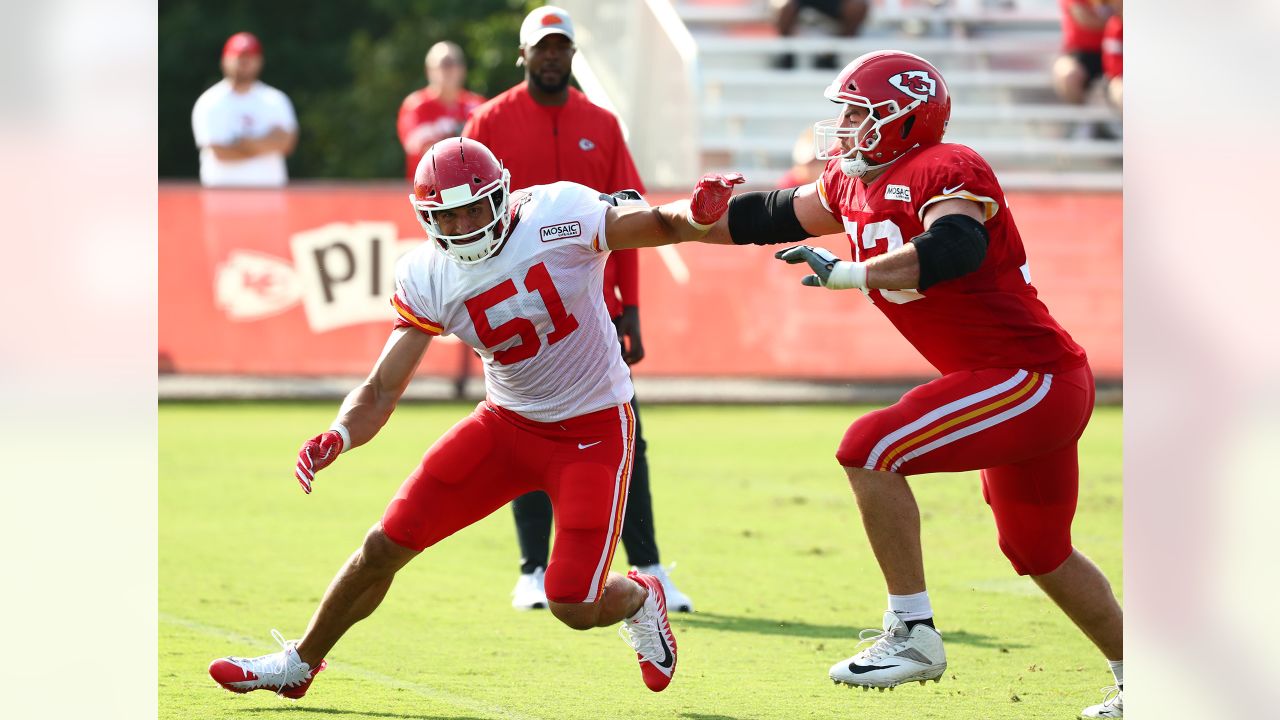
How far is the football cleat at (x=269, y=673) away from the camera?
190 inches

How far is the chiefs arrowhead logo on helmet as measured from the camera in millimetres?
4648

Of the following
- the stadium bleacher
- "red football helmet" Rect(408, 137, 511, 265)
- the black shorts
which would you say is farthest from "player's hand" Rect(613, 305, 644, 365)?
the black shorts

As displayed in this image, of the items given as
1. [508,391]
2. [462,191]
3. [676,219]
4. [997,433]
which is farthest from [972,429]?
[462,191]

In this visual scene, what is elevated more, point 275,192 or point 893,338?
point 275,192

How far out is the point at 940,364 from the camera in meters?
4.75

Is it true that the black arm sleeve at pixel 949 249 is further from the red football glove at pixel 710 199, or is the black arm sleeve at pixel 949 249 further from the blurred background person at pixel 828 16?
the blurred background person at pixel 828 16

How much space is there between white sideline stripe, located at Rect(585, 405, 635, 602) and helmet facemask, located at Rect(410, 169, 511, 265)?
0.71 metres

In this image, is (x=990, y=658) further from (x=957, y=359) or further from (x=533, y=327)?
(x=533, y=327)

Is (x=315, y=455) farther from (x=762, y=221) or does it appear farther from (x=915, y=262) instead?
(x=915, y=262)

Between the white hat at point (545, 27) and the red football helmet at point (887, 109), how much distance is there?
6.72ft

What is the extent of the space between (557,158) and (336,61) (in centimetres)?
2411

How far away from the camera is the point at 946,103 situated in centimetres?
478
